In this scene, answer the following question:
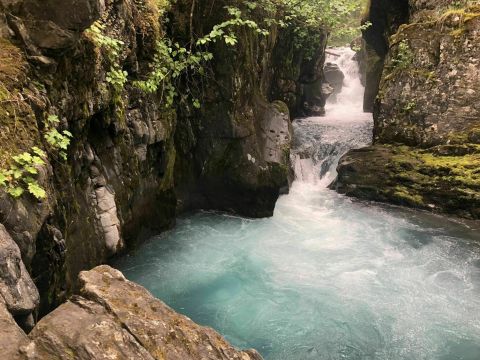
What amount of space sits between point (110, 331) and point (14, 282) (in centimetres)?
84

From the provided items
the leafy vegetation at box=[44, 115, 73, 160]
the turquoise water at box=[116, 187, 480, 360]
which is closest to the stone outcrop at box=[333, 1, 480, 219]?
the turquoise water at box=[116, 187, 480, 360]

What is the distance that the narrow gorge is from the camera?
3730mm

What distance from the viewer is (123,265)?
26.7 feet

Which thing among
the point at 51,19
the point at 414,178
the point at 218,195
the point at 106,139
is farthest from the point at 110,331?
the point at 414,178

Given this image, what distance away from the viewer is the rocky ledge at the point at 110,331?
8.71 ft

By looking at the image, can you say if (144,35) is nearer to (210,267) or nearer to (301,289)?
(210,267)

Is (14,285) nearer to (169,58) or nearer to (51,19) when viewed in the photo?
(51,19)

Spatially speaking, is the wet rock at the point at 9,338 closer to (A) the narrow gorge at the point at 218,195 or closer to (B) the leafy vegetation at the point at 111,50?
(A) the narrow gorge at the point at 218,195

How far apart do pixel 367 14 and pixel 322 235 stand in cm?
1304

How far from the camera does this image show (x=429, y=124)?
12.5 metres

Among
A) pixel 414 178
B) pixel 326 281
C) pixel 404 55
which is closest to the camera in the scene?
pixel 326 281

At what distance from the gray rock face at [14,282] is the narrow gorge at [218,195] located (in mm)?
16

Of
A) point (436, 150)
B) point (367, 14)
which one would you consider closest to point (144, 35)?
point (436, 150)

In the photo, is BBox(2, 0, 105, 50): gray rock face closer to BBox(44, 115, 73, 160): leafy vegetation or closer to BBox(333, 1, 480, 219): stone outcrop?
BBox(44, 115, 73, 160): leafy vegetation
